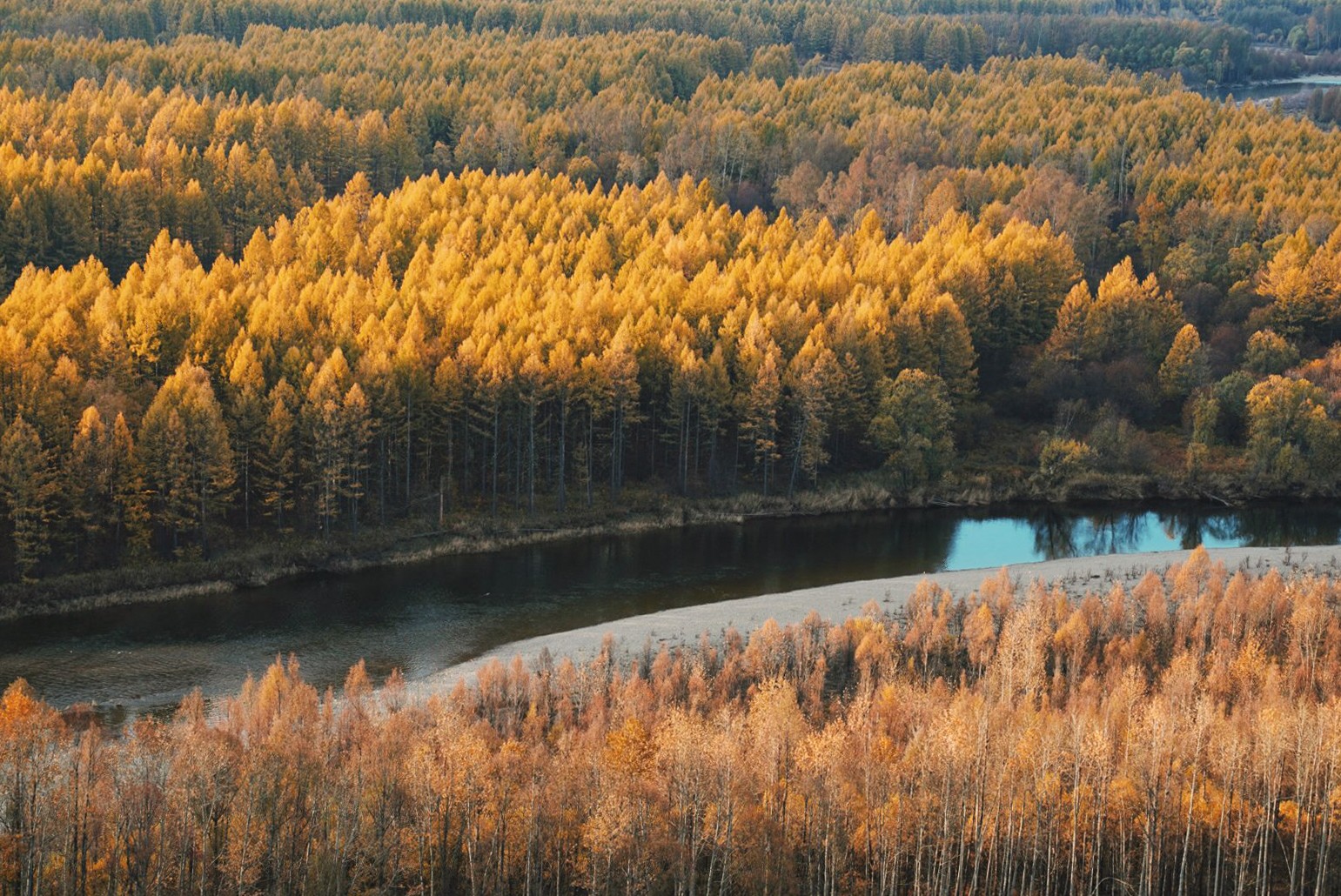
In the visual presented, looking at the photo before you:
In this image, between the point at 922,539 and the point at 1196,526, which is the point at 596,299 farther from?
the point at 1196,526

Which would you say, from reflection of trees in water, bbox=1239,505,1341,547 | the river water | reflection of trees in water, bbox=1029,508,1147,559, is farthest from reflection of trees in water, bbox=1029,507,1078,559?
reflection of trees in water, bbox=1239,505,1341,547

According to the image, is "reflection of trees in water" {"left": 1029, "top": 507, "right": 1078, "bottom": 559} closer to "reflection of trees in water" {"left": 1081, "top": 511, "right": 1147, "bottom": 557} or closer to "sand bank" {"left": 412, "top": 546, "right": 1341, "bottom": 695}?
"reflection of trees in water" {"left": 1081, "top": 511, "right": 1147, "bottom": 557}

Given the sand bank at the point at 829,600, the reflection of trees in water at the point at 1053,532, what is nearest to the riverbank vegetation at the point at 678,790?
the sand bank at the point at 829,600

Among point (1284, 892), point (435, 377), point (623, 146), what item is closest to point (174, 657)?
point (435, 377)

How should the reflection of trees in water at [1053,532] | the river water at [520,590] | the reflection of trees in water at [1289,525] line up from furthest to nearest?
the reflection of trees in water at [1289,525]
the reflection of trees in water at [1053,532]
the river water at [520,590]

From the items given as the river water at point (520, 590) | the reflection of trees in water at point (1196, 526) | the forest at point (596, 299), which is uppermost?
the forest at point (596, 299)

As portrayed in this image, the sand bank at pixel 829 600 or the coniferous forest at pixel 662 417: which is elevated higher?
the coniferous forest at pixel 662 417

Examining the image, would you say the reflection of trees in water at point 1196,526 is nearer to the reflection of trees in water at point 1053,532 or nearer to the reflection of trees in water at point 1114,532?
the reflection of trees in water at point 1114,532

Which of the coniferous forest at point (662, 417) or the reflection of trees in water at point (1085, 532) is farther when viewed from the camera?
the reflection of trees in water at point (1085, 532)

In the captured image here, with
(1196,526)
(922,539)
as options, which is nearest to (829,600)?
(922,539)
